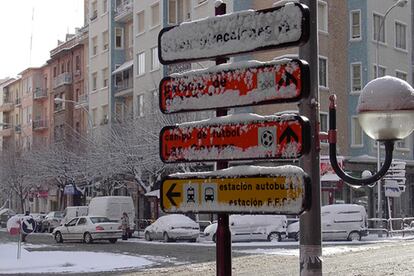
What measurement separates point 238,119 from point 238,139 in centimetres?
15

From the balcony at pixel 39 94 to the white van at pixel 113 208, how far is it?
36927mm

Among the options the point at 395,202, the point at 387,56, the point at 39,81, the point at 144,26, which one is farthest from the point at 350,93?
the point at 39,81

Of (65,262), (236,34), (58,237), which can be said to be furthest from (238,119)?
(58,237)

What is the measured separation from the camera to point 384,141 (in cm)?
536

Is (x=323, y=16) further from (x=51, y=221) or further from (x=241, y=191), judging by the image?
(x=241, y=191)

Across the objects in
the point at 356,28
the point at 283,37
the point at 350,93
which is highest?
the point at 356,28

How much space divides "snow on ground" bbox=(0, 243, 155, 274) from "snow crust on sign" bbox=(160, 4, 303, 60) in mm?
14220

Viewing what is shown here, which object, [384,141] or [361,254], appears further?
[361,254]

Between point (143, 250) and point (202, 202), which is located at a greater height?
point (202, 202)

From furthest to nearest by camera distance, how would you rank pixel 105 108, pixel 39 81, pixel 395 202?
pixel 39 81
pixel 105 108
pixel 395 202

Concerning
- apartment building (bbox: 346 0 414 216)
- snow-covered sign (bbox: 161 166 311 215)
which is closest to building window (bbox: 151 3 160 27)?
apartment building (bbox: 346 0 414 216)

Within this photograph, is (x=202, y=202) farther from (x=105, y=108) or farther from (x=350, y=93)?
(x=105, y=108)

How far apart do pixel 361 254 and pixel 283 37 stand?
1853 centimetres

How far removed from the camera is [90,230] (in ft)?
113
